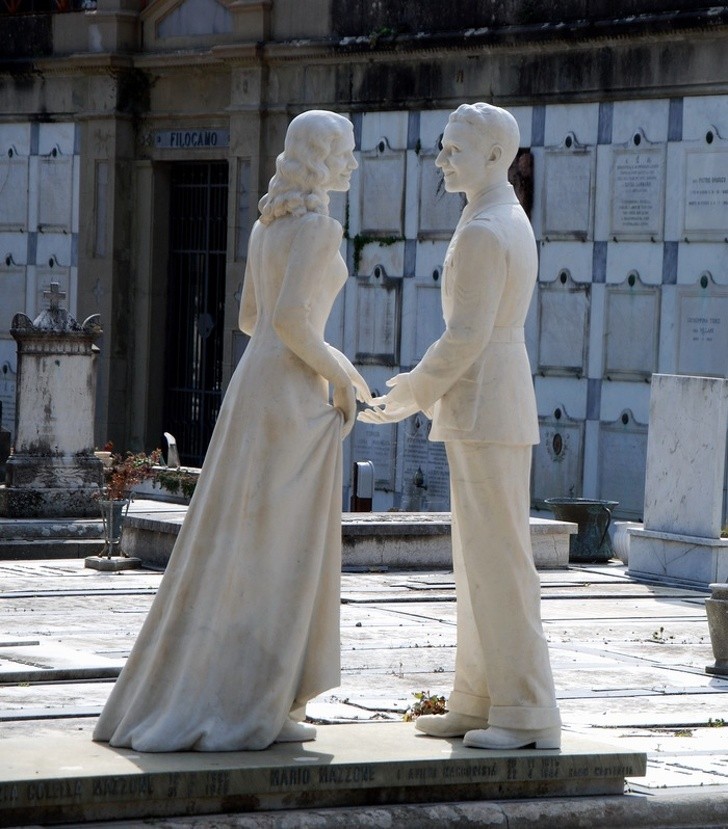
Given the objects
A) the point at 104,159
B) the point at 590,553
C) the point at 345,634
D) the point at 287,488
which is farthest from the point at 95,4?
the point at 287,488

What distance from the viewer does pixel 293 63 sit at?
73.3 feet

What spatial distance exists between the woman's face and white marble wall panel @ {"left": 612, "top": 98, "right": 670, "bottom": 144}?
38.8ft

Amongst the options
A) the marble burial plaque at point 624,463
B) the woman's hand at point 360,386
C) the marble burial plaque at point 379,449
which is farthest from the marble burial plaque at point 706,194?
the woman's hand at point 360,386

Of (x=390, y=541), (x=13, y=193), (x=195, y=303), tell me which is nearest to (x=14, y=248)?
(x=13, y=193)

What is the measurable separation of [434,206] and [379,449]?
8.12 feet

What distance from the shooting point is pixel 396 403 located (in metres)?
7.35

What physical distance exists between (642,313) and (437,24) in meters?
4.01

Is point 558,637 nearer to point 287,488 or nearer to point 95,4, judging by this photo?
point 287,488

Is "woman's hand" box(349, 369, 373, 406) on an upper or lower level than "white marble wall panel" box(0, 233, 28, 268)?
lower

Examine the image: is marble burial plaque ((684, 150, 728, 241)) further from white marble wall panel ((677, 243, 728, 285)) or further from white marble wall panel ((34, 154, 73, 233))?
white marble wall panel ((34, 154, 73, 233))

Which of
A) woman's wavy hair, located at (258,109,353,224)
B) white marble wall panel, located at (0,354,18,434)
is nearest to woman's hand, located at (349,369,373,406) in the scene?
woman's wavy hair, located at (258,109,353,224)

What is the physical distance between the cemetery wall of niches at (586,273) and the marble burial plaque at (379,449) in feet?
0.07

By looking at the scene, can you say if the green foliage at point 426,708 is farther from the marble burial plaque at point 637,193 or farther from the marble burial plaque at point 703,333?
the marble burial plaque at point 637,193

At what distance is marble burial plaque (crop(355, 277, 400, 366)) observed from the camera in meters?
21.3
